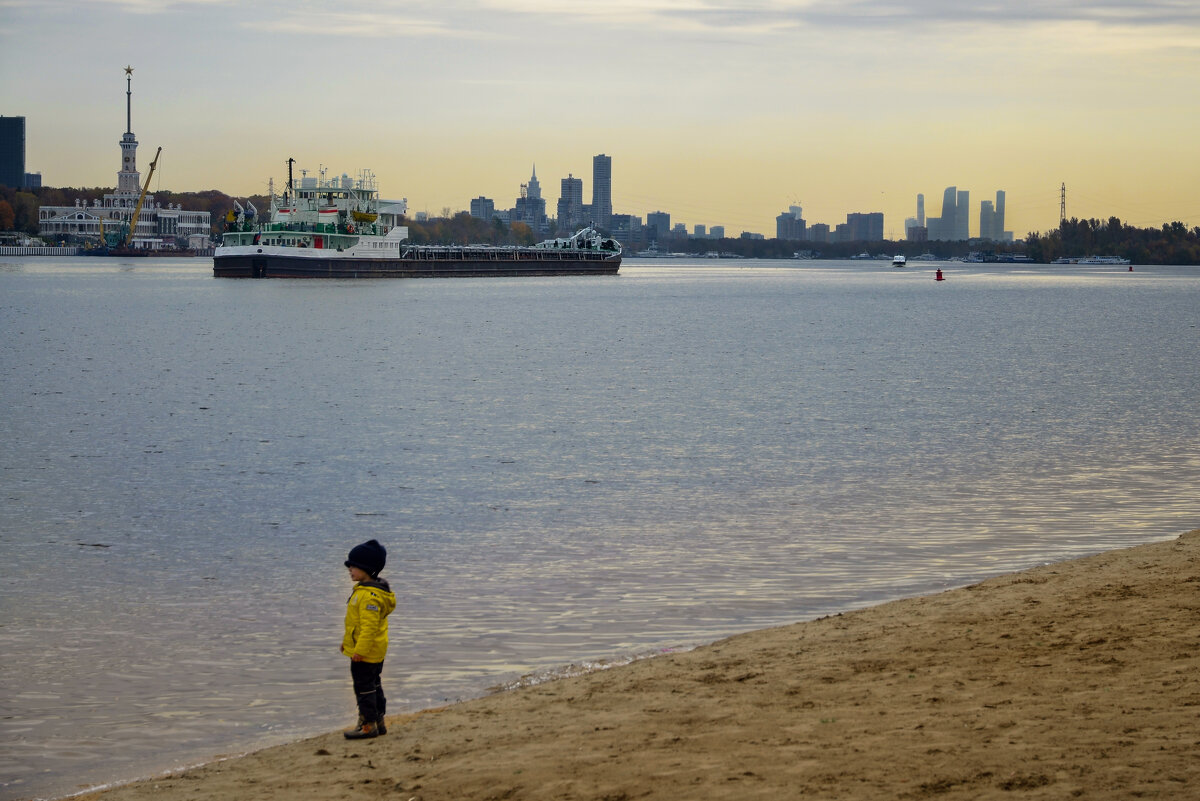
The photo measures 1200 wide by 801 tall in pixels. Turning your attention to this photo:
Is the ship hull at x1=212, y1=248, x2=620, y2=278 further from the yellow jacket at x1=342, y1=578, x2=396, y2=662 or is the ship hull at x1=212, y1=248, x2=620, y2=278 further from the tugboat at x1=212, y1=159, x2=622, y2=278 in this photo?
the yellow jacket at x1=342, y1=578, x2=396, y2=662

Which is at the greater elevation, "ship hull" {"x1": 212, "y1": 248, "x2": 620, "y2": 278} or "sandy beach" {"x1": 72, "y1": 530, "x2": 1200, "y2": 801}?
"ship hull" {"x1": 212, "y1": 248, "x2": 620, "y2": 278}

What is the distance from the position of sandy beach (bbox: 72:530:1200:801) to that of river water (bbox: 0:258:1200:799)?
3.96 feet

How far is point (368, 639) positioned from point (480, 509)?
11.3m

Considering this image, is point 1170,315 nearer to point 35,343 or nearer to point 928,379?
point 928,379

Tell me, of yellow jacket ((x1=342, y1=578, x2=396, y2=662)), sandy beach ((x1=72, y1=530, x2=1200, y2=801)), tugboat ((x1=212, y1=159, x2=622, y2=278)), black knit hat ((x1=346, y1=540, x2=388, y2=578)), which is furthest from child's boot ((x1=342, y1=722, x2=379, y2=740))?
tugboat ((x1=212, y1=159, x2=622, y2=278))

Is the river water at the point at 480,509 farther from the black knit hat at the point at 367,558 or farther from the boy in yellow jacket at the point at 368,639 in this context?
the black knit hat at the point at 367,558

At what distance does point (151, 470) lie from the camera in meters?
25.4

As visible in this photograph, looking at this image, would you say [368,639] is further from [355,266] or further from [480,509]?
[355,266]

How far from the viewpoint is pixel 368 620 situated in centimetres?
999

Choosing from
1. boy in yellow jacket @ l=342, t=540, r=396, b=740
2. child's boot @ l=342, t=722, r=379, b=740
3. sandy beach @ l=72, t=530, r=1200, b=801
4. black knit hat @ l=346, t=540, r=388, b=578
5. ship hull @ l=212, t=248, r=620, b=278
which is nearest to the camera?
sandy beach @ l=72, t=530, r=1200, b=801

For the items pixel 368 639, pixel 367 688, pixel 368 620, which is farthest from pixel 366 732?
pixel 368 620

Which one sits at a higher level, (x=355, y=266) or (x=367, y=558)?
(x=355, y=266)

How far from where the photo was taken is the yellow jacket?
10000 millimetres

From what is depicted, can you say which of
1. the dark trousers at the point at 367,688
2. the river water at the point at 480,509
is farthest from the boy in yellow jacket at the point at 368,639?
the river water at the point at 480,509
